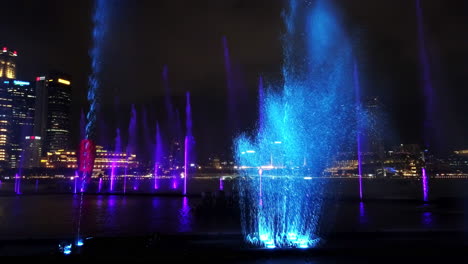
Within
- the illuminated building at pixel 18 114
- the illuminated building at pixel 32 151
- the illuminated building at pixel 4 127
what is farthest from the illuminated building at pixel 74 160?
the illuminated building at pixel 18 114

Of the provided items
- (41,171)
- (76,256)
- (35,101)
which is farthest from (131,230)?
(35,101)

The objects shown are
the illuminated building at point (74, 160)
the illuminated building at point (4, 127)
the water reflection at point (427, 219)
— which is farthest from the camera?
the illuminated building at point (4, 127)

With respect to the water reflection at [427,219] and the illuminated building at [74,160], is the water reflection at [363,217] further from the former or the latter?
the illuminated building at [74,160]

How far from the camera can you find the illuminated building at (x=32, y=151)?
154m

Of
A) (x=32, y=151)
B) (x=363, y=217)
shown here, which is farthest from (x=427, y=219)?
(x=32, y=151)

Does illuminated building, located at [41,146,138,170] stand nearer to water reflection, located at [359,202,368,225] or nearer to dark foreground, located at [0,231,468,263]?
water reflection, located at [359,202,368,225]

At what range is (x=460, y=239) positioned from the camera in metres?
11.7

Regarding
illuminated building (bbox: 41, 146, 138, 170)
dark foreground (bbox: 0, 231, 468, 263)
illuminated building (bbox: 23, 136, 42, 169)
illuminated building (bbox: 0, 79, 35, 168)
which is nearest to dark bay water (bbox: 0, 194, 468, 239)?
dark foreground (bbox: 0, 231, 468, 263)

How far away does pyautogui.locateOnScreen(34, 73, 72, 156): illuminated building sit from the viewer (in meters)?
165

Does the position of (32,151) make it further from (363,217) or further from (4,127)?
(363,217)

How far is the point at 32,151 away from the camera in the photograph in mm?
158000

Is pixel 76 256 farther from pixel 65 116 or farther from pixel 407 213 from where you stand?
pixel 65 116

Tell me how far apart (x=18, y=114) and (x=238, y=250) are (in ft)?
591

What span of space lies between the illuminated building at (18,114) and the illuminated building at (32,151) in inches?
88.3
